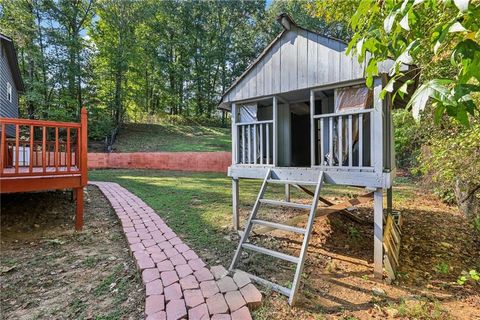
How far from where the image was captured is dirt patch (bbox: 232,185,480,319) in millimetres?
2646

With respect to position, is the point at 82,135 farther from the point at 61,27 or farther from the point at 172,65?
the point at 172,65

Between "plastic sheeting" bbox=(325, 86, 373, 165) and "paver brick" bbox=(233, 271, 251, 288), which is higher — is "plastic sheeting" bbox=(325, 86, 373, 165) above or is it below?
above

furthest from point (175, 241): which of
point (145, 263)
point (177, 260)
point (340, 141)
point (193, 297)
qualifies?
point (340, 141)

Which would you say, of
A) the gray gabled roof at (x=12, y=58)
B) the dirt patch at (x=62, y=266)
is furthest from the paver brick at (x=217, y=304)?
the gray gabled roof at (x=12, y=58)

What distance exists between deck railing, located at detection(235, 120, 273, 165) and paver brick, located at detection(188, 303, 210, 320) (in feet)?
8.98

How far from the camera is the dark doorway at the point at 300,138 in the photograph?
258 inches

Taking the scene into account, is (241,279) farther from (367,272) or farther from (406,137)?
(406,137)

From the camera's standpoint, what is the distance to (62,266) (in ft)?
11.0

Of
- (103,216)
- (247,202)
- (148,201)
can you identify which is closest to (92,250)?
(103,216)

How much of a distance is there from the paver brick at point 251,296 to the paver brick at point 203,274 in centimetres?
43

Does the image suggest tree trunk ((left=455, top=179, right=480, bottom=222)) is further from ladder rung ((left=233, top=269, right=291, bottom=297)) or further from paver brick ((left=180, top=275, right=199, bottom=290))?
paver brick ((left=180, top=275, right=199, bottom=290))

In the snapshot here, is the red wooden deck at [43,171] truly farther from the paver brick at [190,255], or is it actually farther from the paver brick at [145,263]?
the paver brick at [190,255]

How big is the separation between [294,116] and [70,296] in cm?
551

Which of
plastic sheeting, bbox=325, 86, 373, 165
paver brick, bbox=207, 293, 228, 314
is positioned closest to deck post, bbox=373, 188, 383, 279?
plastic sheeting, bbox=325, 86, 373, 165
